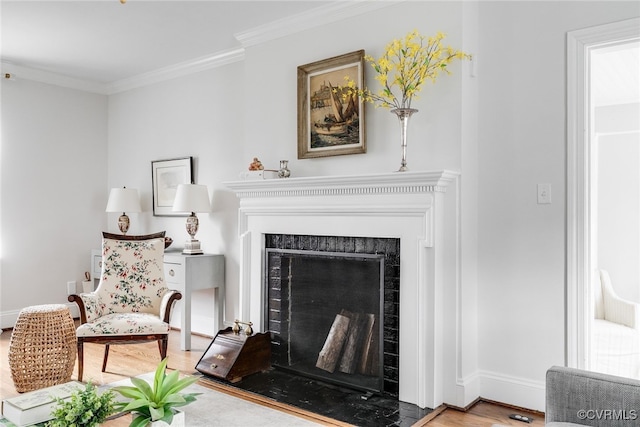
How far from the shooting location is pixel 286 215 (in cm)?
353

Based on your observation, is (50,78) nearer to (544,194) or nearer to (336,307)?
(336,307)

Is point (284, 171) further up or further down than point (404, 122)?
further down

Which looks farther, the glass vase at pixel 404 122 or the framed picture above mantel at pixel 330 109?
the framed picture above mantel at pixel 330 109

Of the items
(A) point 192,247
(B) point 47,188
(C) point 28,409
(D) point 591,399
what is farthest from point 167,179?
(D) point 591,399

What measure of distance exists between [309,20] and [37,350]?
9.23ft

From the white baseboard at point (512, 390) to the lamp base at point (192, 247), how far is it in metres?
2.54

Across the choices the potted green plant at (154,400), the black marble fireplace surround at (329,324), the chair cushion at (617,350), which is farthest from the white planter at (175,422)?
the chair cushion at (617,350)

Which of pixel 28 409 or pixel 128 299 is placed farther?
pixel 128 299

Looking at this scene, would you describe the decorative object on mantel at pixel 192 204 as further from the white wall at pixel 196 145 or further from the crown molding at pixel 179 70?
the crown molding at pixel 179 70

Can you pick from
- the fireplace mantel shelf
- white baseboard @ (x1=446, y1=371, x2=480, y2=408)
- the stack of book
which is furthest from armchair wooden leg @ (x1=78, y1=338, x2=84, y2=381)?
white baseboard @ (x1=446, y1=371, x2=480, y2=408)

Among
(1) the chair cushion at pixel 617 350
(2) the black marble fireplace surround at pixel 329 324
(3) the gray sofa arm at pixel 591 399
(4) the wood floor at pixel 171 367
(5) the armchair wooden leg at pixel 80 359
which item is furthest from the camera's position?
(1) the chair cushion at pixel 617 350

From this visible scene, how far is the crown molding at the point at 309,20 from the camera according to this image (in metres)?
3.29

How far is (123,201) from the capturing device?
497 cm

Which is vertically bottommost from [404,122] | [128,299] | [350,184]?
[128,299]
